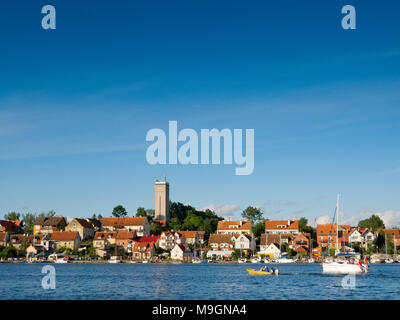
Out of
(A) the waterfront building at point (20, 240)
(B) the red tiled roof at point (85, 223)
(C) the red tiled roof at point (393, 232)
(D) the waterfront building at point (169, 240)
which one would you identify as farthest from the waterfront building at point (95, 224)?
(C) the red tiled roof at point (393, 232)

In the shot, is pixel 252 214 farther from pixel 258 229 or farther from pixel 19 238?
pixel 19 238

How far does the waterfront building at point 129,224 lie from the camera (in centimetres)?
17188

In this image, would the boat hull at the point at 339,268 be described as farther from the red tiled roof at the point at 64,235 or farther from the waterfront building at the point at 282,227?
the red tiled roof at the point at 64,235

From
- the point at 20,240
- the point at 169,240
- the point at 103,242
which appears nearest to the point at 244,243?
the point at 169,240

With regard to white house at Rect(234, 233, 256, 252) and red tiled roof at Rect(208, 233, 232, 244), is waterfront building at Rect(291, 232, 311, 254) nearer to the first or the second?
white house at Rect(234, 233, 256, 252)

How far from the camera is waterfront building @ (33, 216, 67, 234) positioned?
169125mm

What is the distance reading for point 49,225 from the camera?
170 m

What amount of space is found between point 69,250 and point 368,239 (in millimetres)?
88930

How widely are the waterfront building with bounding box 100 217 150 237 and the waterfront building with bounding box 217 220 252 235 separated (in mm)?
24406

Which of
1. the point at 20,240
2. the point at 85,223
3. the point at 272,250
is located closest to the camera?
the point at 272,250

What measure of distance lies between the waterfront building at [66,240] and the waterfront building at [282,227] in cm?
5897

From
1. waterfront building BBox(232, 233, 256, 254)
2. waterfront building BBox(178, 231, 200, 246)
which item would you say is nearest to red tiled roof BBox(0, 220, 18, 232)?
waterfront building BBox(178, 231, 200, 246)

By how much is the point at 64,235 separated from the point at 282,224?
6726 cm
